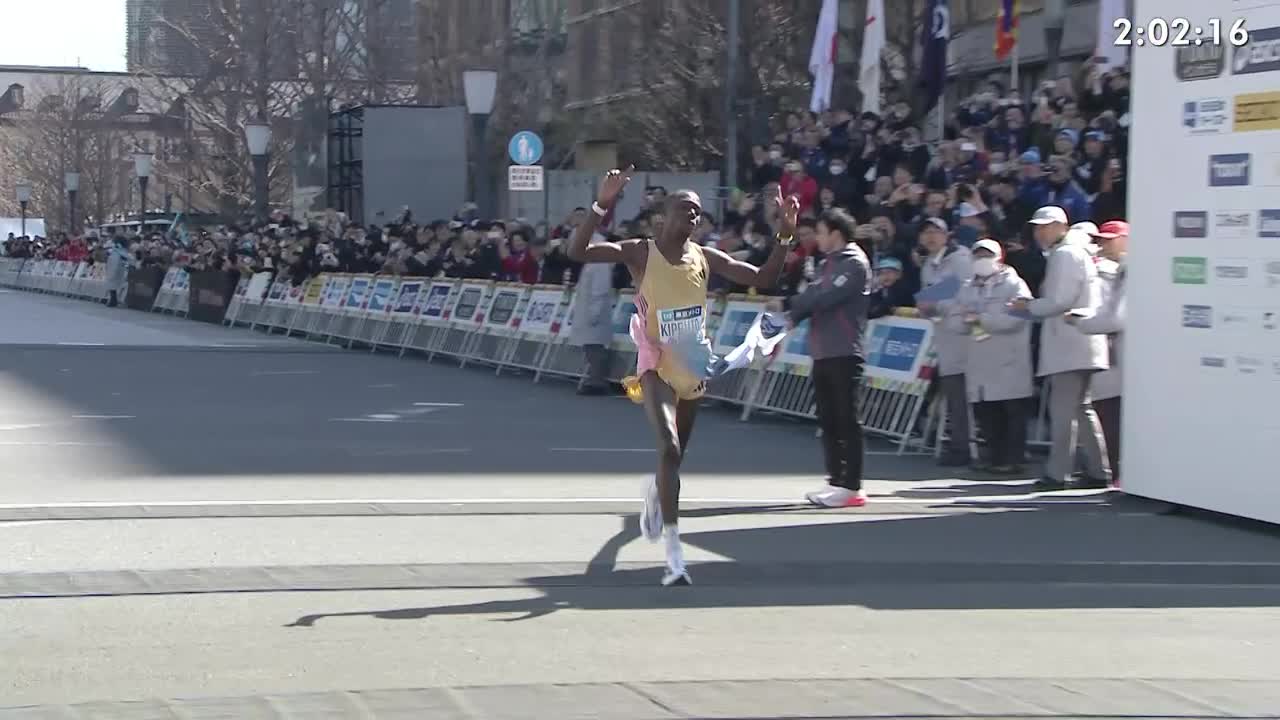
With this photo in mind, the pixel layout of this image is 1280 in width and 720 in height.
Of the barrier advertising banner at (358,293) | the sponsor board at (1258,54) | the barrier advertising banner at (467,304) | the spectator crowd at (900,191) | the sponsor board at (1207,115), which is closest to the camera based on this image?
the sponsor board at (1258,54)

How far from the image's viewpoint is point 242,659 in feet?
23.8

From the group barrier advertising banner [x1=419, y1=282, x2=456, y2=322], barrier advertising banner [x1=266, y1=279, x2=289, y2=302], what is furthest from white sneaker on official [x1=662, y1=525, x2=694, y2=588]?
barrier advertising banner [x1=266, y1=279, x2=289, y2=302]

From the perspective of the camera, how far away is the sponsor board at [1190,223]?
11.2 metres

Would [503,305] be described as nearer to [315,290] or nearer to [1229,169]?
[315,290]

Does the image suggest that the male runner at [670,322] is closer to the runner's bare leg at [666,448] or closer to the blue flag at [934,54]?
the runner's bare leg at [666,448]

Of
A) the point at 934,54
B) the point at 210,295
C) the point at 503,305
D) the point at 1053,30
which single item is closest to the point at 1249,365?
the point at 503,305

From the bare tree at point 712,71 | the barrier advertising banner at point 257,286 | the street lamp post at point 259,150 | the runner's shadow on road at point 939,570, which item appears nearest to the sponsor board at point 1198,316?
the runner's shadow on road at point 939,570

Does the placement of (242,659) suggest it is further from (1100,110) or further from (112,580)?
(1100,110)

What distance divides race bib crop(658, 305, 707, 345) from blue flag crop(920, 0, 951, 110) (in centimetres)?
1879

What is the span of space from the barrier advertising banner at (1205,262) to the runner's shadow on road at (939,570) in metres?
0.43

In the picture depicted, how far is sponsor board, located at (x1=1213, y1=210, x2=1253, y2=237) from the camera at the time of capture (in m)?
10.8

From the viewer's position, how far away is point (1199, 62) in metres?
11.1

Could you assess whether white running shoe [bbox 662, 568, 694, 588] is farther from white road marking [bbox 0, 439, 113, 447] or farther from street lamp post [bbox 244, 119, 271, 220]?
street lamp post [bbox 244, 119, 271, 220]

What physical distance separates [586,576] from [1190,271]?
4.35 meters
